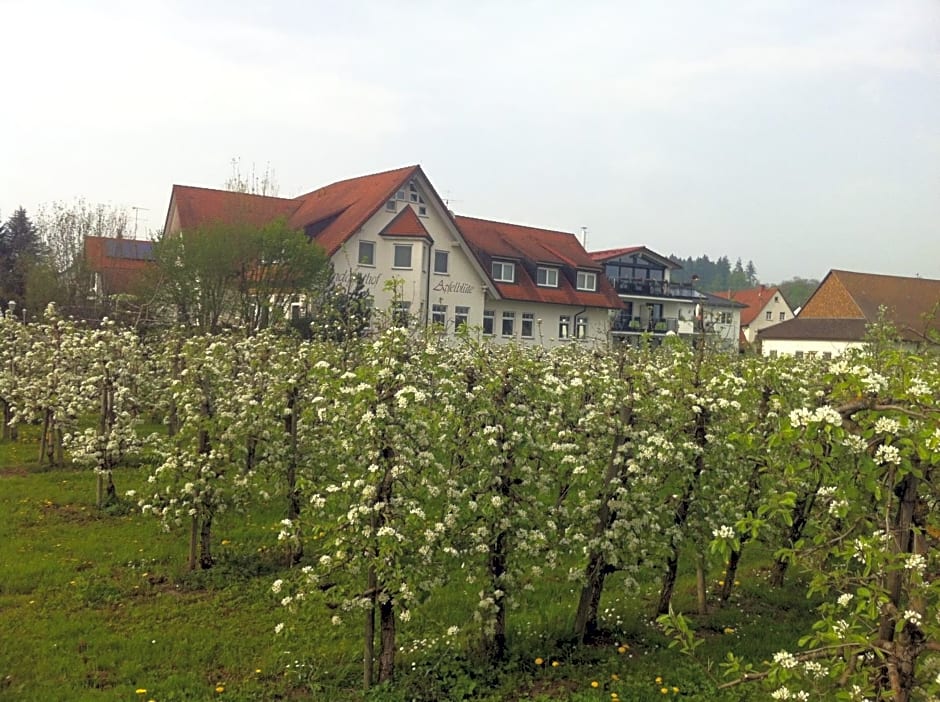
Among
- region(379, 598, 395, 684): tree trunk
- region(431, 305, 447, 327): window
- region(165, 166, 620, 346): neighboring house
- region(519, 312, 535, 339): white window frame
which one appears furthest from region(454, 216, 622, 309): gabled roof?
region(379, 598, 395, 684): tree trunk

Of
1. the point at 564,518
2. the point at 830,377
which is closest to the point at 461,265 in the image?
the point at 564,518

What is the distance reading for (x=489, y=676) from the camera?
6.66 metres

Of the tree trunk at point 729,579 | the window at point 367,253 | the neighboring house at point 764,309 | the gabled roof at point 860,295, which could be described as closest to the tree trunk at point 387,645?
the tree trunk at point 729,579

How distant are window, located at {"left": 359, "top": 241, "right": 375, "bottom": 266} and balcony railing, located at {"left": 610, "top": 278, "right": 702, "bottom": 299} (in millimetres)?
20416

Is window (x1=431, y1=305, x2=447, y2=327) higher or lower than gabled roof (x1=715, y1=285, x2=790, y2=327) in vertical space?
lower

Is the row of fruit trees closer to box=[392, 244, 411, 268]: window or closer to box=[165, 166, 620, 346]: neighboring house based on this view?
box=[165, 166, 620, 346]: neighboring house

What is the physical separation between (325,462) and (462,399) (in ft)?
11.0

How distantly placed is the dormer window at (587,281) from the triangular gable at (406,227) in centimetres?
1199

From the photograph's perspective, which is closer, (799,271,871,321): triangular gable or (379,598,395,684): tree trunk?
(379,598,395,684): tree trunk

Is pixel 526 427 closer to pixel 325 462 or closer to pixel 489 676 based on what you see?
pixel 489 676

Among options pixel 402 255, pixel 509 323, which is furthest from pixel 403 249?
pixel 509 323

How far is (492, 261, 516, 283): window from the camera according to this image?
41.2 metres

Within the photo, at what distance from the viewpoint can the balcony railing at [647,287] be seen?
51647 mm

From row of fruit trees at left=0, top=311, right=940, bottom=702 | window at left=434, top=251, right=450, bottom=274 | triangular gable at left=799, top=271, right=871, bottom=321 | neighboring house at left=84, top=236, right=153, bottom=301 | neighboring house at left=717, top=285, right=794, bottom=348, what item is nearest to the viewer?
row of fruit trees at left=0, top=311, right=940, bottom=702
